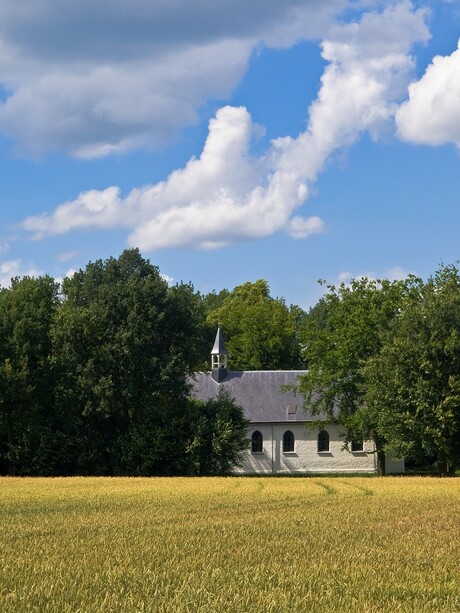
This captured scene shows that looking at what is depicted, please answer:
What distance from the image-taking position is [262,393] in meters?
75.0

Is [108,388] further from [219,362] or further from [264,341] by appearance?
[264,341]

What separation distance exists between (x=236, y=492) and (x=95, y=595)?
79.9 ft

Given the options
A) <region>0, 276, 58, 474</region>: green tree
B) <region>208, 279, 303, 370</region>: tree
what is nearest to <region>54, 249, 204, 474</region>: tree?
<region>0, 276, 58, 474</region>: green tree

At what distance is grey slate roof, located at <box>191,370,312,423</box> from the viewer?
239 ft

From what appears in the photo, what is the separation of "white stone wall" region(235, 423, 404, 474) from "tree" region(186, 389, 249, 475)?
13.0 meters

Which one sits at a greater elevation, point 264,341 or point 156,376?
point 264,341

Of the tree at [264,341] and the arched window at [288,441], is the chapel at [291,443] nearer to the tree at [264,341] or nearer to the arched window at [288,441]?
the arched window at [288,441]

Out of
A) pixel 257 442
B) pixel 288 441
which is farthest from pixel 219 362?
pixel 288 441

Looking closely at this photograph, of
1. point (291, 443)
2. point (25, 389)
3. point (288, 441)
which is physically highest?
point (25, 389)

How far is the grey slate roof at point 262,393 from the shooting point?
7275 cm

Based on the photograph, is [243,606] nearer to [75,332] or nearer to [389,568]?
[389,568]

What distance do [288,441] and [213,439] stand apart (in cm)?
1640

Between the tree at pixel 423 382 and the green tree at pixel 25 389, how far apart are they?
21402 mm

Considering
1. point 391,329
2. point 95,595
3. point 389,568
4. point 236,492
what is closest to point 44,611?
point 95,595
